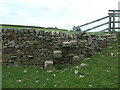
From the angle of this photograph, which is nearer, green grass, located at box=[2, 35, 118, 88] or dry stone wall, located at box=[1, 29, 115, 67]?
green grass, located at box=[2, 35, 118, 88]

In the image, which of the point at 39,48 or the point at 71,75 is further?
the point at 39,48

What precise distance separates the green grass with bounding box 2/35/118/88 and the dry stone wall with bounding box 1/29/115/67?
576 mm

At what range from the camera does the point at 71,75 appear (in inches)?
368

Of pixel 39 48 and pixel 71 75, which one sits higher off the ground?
pixel 39 48

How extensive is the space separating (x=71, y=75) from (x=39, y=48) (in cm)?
329

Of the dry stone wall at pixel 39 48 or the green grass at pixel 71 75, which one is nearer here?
the green grass at pixel 71 75

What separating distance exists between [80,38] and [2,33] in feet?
17.2

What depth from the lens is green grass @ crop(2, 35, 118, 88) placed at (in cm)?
834

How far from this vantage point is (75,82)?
8.49 meters

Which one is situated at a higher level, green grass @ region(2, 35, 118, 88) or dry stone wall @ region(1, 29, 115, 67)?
dry stone wall @ region(1, 29, 115, 67)

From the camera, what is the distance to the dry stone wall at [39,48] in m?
11.5

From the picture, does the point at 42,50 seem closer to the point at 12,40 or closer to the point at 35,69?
the point at 35,69

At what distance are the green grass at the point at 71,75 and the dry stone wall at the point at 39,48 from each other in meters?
0.58

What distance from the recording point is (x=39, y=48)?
1161 cm
